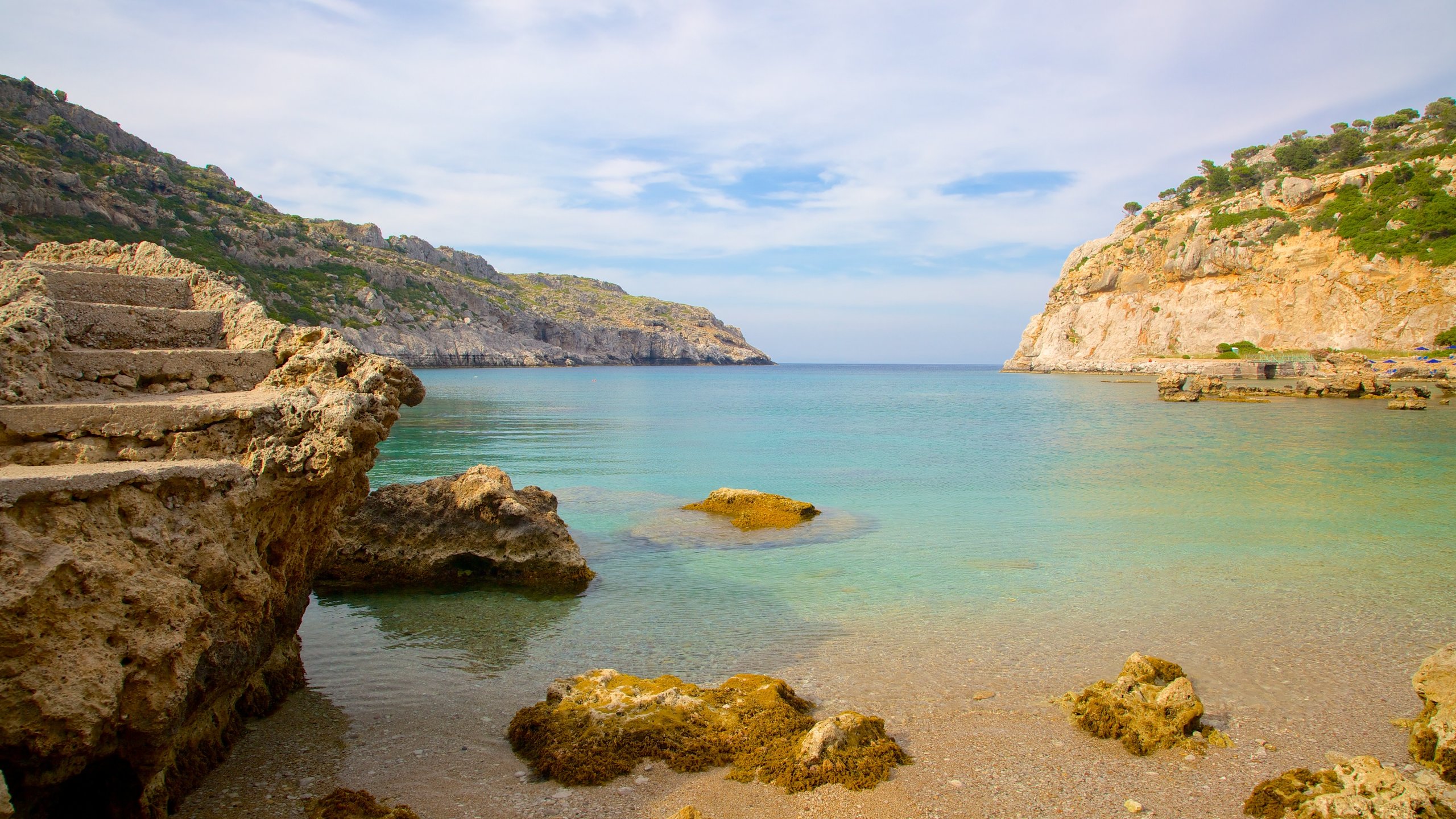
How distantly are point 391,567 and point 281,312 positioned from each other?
7623 centimetres

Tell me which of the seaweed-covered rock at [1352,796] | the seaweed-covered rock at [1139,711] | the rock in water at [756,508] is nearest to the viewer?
the seaweed-covered rock at [1352,796]

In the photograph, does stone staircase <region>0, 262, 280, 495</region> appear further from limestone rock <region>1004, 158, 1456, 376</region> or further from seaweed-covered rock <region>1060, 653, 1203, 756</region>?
limestone rock <region>1004, 158, 1456, 376</region>

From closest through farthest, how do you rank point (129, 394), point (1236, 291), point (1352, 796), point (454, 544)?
point (1352, 796)
point (129, 394)
point (454, 544)
point (1236, 291)

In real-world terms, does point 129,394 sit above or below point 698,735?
above

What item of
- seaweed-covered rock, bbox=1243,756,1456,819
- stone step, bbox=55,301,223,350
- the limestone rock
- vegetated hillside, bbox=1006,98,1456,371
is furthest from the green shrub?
stone step, bbox=55,301,223,350

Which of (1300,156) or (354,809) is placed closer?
(354,809)

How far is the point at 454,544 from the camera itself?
955 centimetres

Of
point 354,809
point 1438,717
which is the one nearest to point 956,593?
point 1438,717

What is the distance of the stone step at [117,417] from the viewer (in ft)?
13.7

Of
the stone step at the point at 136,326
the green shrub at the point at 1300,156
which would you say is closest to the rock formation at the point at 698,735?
the stone step at the point at 136,326

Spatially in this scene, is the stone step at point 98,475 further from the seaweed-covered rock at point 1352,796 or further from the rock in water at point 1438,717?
the rock in water at point 1438,717

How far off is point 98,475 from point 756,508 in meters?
10.8

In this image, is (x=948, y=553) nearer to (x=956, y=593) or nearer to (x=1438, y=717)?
(x=956, y=593)

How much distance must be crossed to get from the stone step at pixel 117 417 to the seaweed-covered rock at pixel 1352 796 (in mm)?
6609
